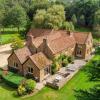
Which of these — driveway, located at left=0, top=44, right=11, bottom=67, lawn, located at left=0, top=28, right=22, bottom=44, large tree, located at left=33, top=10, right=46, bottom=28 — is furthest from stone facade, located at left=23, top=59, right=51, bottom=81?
large tree, located at left=33, top=10, right=46, bottom=28

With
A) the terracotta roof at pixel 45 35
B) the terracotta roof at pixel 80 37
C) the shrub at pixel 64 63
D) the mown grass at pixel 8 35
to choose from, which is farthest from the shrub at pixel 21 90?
the mown grass at pixel 8 35

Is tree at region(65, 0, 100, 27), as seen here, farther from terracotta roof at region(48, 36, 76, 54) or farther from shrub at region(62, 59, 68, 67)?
shrub at region(62, 59, 68, 67)

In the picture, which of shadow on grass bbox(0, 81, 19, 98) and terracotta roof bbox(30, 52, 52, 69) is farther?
terracotta roof bbox(30, 52, 52, 69)

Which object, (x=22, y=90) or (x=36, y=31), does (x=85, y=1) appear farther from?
(x=22, y=90)

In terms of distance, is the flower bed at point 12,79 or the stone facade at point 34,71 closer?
the flower bed at point 12,79

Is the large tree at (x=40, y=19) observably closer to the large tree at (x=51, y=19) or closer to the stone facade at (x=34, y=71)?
the large tree at (x=51, y=19)

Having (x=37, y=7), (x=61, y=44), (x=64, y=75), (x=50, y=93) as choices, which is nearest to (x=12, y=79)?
(x=50, y=93)

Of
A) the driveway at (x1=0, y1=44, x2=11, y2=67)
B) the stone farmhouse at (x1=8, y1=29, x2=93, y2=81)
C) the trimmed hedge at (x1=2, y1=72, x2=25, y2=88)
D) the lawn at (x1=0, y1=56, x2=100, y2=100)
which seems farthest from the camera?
the driveway at (x1=0, y1=44, x2=11, y2=67)
